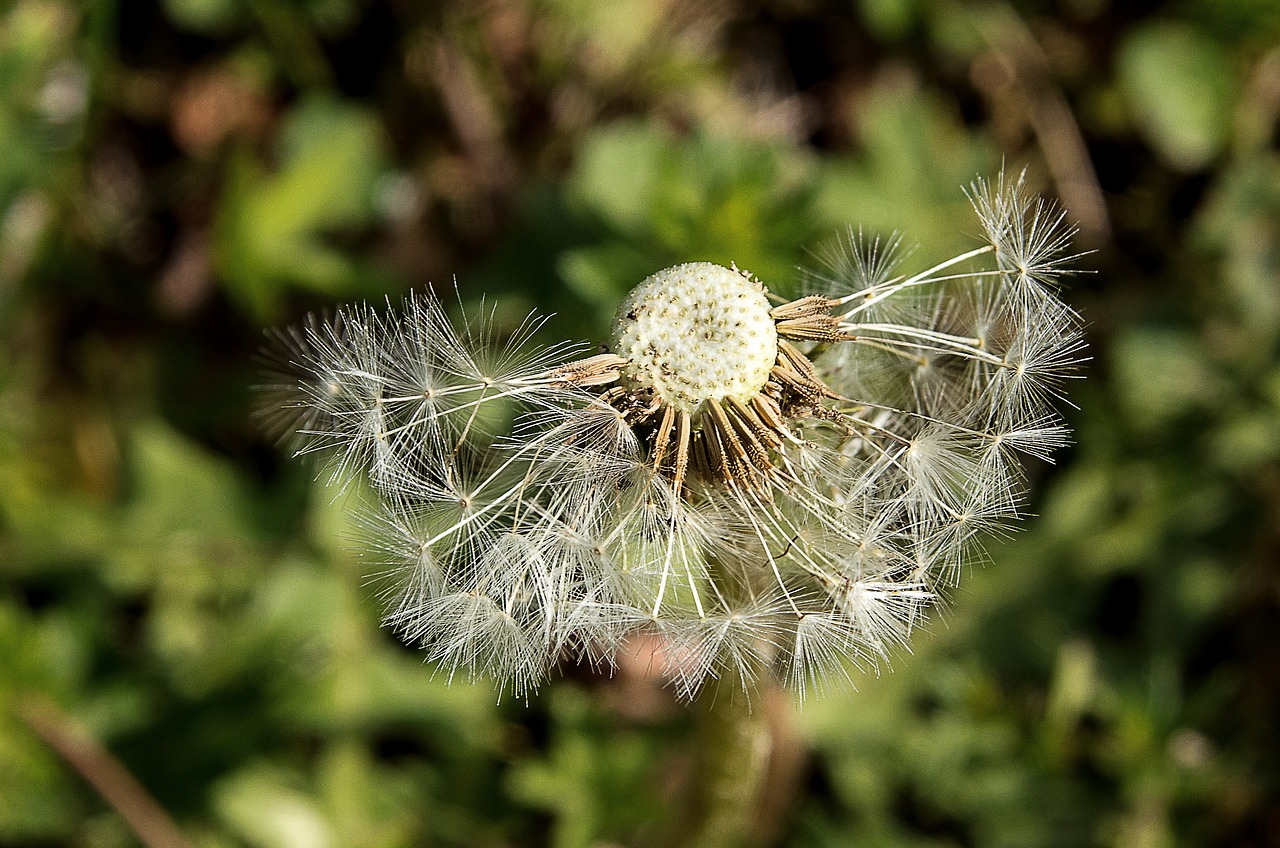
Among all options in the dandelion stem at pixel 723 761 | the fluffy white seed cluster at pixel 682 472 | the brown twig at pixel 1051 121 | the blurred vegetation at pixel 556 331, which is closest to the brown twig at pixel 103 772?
the blurred vegetation at pixel 556 331

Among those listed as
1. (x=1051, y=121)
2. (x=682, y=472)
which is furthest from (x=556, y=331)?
(x=1051, y=121)

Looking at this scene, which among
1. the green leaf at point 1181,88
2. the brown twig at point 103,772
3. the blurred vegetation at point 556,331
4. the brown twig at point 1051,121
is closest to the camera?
the brown twig at point 103,772

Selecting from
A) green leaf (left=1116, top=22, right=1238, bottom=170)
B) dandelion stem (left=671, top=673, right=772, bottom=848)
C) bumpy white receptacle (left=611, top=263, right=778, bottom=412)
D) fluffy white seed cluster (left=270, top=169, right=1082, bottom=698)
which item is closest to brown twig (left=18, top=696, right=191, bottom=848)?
dandelion stem (left=671, top=673, right=772, bottom=848)

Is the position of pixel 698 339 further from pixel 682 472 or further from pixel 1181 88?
pixel 1181 88

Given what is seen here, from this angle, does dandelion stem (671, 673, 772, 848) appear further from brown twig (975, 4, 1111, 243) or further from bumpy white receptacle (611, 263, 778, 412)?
brown twig (975, 4, 1111, 243)

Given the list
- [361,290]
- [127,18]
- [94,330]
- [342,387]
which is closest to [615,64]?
[361,290]

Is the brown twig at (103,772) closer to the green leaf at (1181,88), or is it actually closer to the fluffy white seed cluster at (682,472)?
the fluffy white seed cluster at (682,472)
